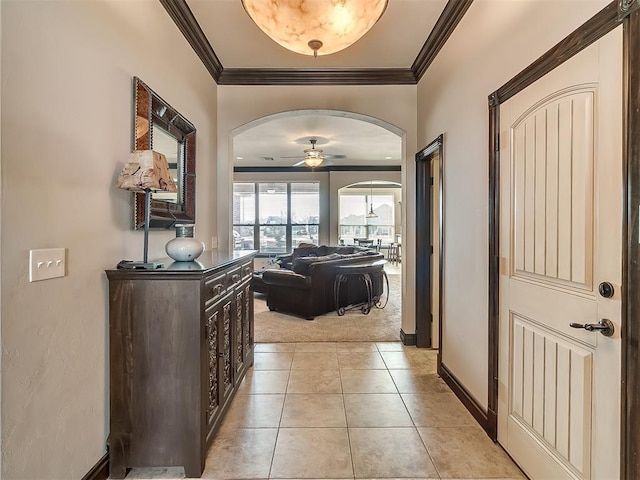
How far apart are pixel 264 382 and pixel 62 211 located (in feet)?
6.93

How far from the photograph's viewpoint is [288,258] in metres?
7.36

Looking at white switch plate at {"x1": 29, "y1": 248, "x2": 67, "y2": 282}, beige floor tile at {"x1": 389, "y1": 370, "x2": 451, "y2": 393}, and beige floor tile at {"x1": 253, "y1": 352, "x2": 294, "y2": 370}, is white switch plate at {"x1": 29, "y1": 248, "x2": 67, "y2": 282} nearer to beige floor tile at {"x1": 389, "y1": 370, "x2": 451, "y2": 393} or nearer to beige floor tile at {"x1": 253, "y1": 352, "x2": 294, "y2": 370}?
beige floor tile at {"x1": 253, "y1": 352, "x2": 294, "y2": 370}

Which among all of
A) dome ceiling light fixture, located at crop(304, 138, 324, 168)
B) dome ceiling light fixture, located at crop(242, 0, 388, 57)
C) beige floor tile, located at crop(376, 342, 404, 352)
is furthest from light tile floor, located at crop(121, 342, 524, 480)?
dome ceiling light fixture, located at crop(304, 138, 324, 168)

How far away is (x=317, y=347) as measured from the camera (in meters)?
3.79

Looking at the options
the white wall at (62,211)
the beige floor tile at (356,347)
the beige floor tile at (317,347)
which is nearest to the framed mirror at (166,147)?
the white wall at (62,211)

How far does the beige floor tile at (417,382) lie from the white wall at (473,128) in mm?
203

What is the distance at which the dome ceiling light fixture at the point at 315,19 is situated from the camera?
1.67 meters

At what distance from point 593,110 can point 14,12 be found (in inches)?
88.7

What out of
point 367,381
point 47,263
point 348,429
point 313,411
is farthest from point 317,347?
point 47,263

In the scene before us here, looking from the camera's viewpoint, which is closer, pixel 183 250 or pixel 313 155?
pixel 183 250

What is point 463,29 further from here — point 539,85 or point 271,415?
point 271,415

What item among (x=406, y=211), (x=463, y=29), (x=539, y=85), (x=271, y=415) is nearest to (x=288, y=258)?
(x=406, y=211)

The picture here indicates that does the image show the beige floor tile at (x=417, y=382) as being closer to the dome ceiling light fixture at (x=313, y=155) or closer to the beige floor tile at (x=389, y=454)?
the beige floor tile at (x=389, y=454)

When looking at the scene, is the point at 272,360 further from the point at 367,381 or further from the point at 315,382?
the point at 367,381
